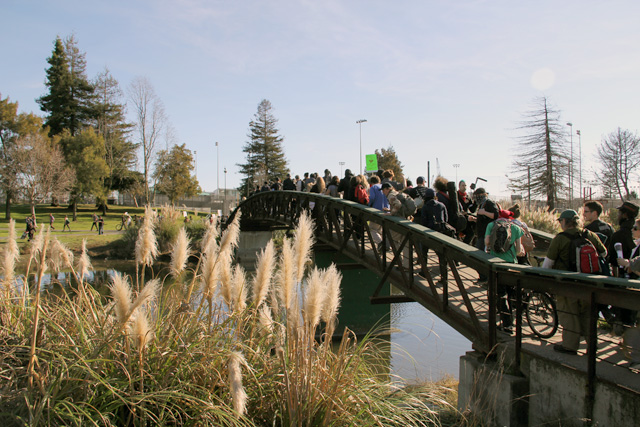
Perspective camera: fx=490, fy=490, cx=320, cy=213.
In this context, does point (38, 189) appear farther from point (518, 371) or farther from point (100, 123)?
point (518, 371)

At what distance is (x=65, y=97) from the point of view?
56594 mm

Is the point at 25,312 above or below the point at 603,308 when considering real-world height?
above

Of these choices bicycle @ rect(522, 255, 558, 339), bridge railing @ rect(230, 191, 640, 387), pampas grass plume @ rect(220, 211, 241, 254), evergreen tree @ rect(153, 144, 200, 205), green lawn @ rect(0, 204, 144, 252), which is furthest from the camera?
evergreen tree @ rect(153, 144, 200, 205)

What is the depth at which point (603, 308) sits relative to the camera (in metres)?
5.52

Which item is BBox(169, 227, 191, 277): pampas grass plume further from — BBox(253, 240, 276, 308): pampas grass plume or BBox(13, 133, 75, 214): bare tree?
BBox(13, 133, 75, 214): bare tree

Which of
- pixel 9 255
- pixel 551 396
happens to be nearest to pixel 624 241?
pixel 551 396

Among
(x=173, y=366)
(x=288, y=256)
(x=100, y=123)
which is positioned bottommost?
(x=173, y=366)

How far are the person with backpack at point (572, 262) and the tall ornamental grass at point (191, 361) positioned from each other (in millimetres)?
2035

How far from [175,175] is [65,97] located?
1601 centimetres

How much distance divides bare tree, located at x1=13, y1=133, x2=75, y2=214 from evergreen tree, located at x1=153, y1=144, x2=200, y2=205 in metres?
11.8

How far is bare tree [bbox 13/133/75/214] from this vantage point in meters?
41.1

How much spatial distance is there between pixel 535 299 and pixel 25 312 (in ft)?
20.8

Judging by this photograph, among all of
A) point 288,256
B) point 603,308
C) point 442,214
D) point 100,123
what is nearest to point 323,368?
point 288,256

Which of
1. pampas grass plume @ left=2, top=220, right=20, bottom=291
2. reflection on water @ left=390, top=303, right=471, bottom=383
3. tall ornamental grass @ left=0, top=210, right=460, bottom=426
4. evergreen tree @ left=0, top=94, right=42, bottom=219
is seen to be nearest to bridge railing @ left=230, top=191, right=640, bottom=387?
reflection on water @ left=390, top=303, right=471, bottom=383
